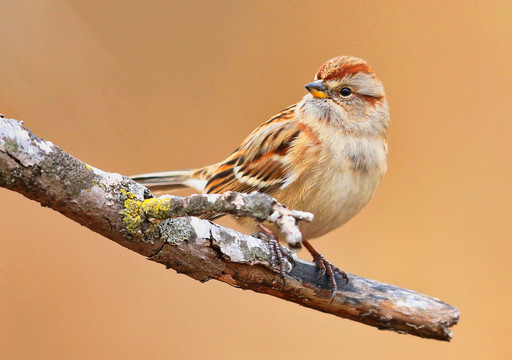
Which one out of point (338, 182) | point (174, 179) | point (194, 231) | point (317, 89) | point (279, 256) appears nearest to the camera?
point (194, 231)

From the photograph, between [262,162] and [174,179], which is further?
[174,179]

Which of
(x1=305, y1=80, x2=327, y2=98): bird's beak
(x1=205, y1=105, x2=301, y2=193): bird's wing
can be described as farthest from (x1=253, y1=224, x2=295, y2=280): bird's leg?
(x1=305, y1=80, x2=327, y2=98): bird's beak

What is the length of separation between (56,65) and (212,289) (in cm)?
165

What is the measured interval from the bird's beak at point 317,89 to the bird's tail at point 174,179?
87 centimetres

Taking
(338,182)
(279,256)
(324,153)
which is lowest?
(279,256)

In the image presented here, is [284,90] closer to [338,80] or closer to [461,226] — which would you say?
[338,80]

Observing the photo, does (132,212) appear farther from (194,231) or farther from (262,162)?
(262,162)

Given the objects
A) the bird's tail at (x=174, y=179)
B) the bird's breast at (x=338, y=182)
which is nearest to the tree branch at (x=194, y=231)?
the bird's breast at (x=338, y=182)

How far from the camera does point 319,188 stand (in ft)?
7.79

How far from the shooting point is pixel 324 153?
2.44 metres

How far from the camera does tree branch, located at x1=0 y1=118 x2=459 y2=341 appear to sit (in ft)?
4.17

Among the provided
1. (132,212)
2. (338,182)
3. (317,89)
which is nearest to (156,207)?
(132,212)

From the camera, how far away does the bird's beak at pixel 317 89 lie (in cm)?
255

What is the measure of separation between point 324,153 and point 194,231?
0.91 meters
